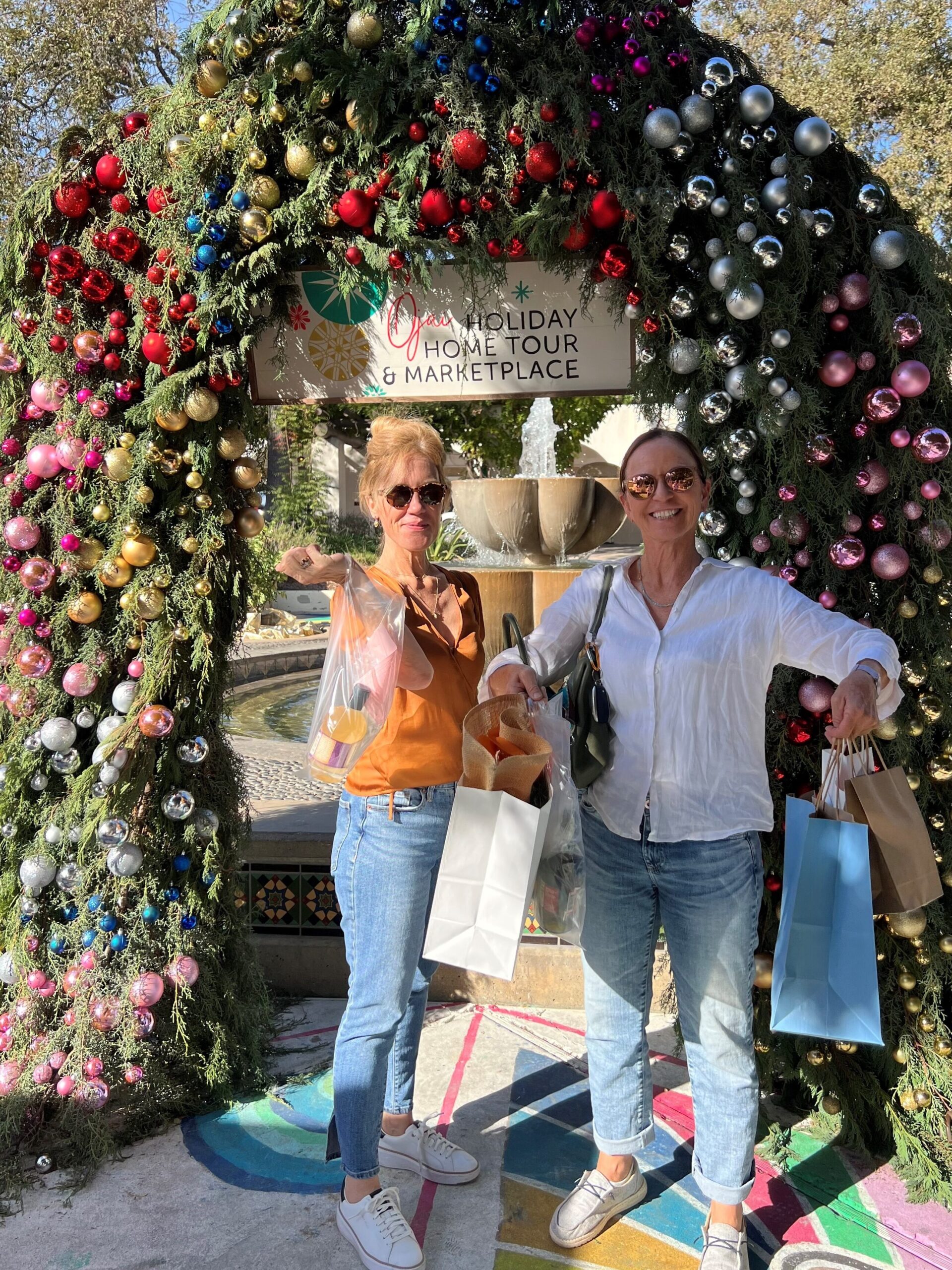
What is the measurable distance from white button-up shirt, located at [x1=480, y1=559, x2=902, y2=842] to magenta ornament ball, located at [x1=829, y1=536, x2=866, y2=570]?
1.62ft

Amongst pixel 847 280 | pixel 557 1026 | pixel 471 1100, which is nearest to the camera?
pixel 847 280

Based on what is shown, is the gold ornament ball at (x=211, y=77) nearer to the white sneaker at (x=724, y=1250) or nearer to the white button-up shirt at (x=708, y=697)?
the white button-up shirt at (x=708, y=697)

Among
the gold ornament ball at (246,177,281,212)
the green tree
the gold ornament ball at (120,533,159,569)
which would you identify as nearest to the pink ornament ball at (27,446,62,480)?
the gold ornament ball at (120,533,159,569)

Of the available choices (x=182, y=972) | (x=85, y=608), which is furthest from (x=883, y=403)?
(x=182, y=972)

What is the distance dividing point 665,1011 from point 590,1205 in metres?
0.83

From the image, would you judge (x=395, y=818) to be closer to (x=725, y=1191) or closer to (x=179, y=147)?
(x=725, y=1191)

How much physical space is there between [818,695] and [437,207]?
60.7 inches

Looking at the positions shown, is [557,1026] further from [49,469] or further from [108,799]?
[49,469]

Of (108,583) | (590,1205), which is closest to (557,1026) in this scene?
(590,1205)

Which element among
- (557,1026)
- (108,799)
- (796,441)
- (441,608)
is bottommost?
(557,1026)

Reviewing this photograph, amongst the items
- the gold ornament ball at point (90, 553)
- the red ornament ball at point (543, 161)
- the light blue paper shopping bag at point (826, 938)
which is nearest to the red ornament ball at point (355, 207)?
the red ornament ball at point (543, 161)

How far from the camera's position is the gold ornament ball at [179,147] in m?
2.52

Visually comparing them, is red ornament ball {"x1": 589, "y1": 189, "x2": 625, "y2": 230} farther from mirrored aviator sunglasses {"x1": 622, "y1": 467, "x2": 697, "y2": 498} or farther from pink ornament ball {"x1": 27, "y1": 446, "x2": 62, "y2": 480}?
pink ornament ball {"x1": 27, "y1": 446, "x2": 62, "y2": 480}

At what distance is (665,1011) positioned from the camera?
303 centimetres
